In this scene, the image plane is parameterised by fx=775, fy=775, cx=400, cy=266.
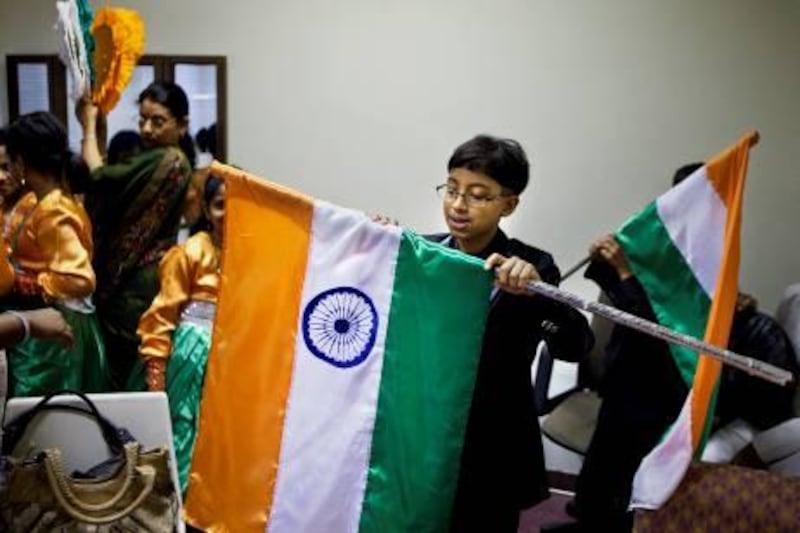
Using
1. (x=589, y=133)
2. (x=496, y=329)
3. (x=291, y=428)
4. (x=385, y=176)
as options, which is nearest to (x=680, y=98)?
(x=589, y=133)

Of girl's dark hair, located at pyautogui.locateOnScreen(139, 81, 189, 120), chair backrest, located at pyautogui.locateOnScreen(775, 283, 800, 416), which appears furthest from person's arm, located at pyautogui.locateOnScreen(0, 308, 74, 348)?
chair backrest, located at pyautogui.locateOnScreen(775, 283, 800, 416)

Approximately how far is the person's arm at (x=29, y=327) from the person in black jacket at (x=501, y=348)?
72cm

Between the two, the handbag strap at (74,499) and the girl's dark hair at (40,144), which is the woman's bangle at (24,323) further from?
the girl's dark hair at (40,144)

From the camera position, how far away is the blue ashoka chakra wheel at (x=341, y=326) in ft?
4.49

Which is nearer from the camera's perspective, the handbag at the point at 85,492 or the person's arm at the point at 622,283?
A: the handbag at the point at 85,492

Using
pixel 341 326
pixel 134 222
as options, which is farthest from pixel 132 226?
pixel 341 326

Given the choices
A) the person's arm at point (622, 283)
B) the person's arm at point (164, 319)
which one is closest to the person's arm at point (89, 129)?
the person's arm at point (164, 319)

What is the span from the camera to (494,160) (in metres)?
1.38

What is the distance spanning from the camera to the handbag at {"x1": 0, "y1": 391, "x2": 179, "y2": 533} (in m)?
1.29

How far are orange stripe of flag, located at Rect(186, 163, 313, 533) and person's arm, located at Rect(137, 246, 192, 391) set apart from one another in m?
0.48

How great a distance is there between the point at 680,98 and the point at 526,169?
1.60 meters

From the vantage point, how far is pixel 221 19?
3.03 meters

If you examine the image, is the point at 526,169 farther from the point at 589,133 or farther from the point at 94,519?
the point at 589,133

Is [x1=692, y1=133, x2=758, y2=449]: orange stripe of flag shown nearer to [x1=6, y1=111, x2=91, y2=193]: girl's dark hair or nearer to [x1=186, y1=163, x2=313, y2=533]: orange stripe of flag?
[x1=186, y1=163, x2=313, y2=533]: orange stripe of flag
